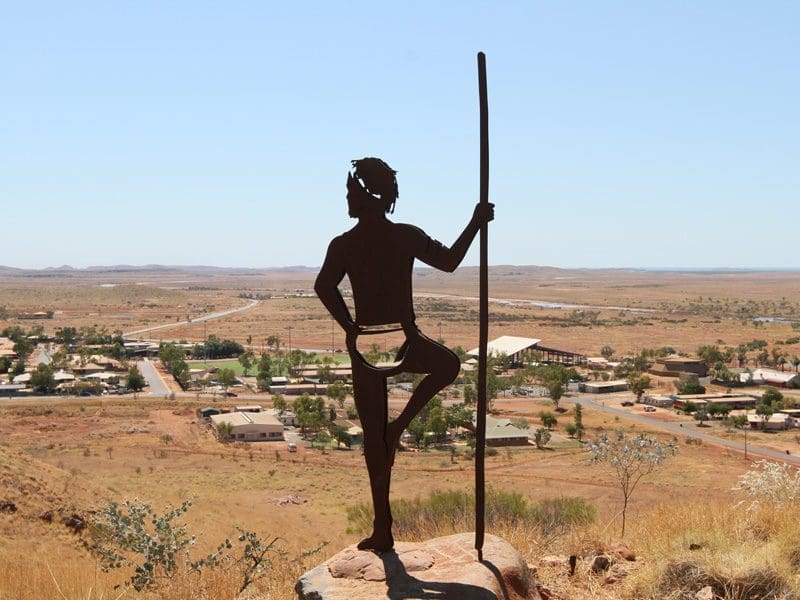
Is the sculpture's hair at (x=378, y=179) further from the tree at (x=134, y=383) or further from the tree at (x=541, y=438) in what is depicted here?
the tree at (x=134, y=383)

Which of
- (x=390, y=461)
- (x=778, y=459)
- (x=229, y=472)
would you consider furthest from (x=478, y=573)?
(x=778, y=459)

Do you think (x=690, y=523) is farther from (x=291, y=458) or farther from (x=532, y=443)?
(x=532, y=443)

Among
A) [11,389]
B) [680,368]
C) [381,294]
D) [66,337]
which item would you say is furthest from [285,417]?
[66,337]

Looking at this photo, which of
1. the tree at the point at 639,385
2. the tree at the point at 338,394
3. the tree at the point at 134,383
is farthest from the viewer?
the tree at the point at 134,383

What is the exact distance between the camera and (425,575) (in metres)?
6.74

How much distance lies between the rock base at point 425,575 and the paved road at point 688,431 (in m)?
30.8

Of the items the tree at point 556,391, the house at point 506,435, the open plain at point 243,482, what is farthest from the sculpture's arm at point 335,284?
the tree at point 556,391

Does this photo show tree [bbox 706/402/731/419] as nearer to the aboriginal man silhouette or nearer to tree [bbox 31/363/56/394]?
the aboriginal man silhouette

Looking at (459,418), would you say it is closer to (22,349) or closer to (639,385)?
(639,385)

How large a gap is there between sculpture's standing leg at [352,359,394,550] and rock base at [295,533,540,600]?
0.57 ft

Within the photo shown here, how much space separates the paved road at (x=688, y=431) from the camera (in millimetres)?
35562

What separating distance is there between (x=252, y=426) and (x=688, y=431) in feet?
80.2

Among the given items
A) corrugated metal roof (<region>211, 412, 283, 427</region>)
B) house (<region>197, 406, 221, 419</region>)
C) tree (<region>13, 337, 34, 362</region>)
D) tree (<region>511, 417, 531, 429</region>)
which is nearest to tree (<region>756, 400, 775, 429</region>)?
tree (<region>511, 417, 531, 429</region>)

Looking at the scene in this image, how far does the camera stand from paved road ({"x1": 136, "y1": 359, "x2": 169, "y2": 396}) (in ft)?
187
